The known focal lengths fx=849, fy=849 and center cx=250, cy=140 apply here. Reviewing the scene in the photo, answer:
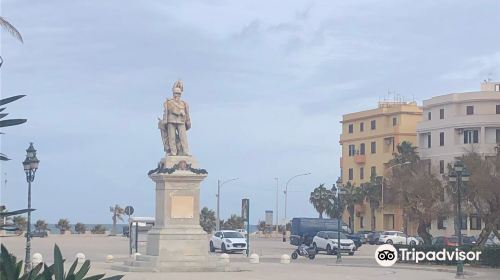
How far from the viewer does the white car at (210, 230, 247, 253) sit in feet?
166

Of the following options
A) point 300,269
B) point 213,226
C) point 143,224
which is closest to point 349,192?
point 213,226

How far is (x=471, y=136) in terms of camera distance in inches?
3142

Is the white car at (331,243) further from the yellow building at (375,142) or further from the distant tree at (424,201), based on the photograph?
the yellow building at (375,142)

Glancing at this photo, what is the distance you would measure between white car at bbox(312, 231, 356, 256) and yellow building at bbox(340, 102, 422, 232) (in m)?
35.3

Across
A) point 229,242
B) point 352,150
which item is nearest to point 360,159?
point 352,150

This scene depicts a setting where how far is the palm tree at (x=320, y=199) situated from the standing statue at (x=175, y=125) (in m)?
68.4

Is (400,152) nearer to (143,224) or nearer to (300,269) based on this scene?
(143,224)

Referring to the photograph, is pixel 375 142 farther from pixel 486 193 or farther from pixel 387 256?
pixel 486 193

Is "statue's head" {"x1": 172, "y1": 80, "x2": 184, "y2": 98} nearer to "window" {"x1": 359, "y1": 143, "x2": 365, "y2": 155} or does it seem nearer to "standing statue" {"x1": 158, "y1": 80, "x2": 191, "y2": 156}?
"standing statue" {"x1": 158, "y1": 80, "x2": 191, "y2": 156}

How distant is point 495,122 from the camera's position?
78.4 meters

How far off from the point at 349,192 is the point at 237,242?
→ 44507mm

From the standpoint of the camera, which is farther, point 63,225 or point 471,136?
point 63,225

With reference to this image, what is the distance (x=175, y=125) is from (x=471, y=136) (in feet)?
177

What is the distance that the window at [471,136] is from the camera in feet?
261
